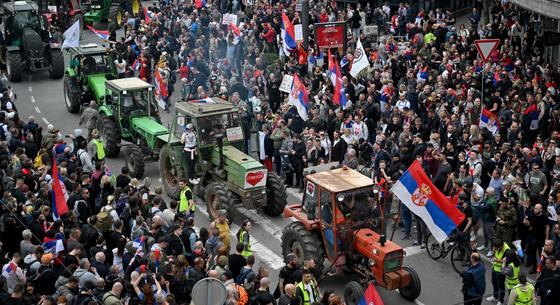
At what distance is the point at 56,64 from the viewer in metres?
31.4

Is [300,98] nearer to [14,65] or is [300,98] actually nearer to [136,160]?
[136,160]

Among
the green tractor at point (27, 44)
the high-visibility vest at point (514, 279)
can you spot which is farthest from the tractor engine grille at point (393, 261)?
the green tractor at point (27, 44)

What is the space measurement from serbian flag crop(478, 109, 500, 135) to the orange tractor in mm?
5912

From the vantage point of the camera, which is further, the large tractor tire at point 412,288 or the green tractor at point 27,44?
the green tractor at point 27,44

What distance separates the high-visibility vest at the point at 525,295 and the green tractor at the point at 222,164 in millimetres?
6725

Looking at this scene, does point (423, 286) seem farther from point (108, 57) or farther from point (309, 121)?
point (108, 57)

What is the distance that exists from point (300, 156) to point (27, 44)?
46.9 ft

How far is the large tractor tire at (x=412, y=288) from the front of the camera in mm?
14734

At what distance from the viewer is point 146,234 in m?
15.0

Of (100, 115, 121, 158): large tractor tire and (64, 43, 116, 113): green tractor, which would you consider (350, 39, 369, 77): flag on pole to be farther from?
(64, 43, 116, 113): green tractor

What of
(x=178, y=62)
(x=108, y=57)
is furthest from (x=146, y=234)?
(x=178, y=62)

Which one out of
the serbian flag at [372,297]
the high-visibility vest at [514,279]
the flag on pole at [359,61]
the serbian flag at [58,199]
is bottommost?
the high-visibility vest at [514,279]

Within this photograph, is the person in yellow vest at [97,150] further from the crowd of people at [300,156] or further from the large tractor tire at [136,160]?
the large tractor tire at [136,160]

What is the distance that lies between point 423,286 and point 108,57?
1423cm
